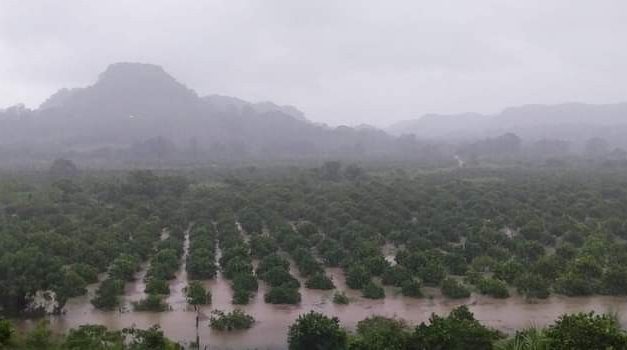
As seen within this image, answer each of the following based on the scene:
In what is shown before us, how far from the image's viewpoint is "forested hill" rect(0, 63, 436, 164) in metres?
116

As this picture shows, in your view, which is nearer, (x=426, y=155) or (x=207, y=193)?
(x=207, y=193)

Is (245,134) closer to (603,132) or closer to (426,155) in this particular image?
(426,155)

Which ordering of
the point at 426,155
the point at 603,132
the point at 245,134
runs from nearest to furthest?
the point at 426,155, the point at 245,134, the point at 603,132

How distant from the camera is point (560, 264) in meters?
22.0

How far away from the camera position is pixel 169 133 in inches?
6127

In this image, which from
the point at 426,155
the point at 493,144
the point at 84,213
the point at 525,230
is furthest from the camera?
the point at 493,144

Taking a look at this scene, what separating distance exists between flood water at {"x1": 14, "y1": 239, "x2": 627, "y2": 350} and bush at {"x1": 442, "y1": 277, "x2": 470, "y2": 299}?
10.4 inches

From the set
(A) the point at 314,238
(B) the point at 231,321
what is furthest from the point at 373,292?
(A) the point at 314,238

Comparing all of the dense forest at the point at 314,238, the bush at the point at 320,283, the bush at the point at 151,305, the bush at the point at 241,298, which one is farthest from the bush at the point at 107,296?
the bush at the point at 320,283

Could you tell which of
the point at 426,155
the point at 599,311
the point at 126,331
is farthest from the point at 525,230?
the point at 426,155

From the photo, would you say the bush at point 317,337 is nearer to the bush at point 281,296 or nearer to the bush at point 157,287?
the bush at point 281,296

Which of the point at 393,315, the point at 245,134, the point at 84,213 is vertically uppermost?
the point at 245,134

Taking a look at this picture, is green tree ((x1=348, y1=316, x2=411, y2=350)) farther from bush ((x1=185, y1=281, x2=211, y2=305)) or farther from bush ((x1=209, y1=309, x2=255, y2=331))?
bush ((x1=185, y1=281, x2=211, y2=305))

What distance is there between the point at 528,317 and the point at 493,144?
109m
